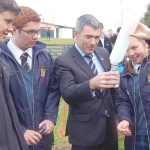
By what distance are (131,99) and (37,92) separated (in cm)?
107

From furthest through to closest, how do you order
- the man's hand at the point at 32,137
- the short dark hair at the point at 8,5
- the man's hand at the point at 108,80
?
the man's hand at the point at 32,137
the man's hand at the point at 108,80
the short dark hair at the point at 8,5

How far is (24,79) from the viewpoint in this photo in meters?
2.84

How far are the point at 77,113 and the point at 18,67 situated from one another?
0.85m

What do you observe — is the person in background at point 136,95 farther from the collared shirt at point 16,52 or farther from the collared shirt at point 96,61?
the collared shirt at point 16,52

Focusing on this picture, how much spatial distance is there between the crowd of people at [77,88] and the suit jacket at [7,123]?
0.46 m

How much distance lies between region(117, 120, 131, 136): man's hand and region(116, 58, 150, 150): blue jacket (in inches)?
3.4

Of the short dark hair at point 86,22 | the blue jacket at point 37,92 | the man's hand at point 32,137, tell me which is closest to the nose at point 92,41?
the short dark hair at point 86,22

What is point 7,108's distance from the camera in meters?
2.12

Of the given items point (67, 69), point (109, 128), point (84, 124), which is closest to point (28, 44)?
point (67, 69)

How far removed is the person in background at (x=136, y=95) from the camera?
273 cm

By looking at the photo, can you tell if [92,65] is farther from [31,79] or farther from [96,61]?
[31,79]

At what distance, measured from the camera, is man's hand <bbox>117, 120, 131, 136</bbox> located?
8.80 feet

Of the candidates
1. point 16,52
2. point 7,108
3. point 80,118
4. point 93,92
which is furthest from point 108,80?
point 16,52

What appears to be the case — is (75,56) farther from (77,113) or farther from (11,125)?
(11,125)
